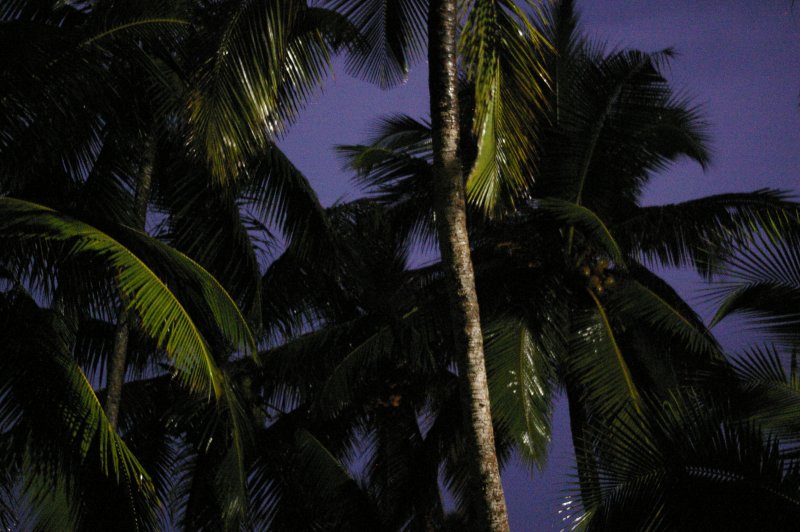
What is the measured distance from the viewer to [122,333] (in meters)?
10.1

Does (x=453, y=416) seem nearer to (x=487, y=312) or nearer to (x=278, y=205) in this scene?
(x=487, y=312)

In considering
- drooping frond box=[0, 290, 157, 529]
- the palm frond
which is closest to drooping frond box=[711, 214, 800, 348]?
the palm frond

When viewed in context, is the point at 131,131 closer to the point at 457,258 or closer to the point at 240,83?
the point at 240,83

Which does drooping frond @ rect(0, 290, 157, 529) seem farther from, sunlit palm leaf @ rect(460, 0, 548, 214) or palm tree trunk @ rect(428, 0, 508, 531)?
sunlit palm leaf @ rect(460, 0, 548, 214)

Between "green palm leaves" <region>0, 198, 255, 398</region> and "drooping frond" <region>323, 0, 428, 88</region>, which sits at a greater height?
"drooping frond" <region>323, 0, 428, 88</region>

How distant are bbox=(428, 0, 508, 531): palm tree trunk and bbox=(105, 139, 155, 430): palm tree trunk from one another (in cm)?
371

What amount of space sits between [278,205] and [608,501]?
6.72 meters

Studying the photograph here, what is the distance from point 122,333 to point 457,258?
4.48 meters

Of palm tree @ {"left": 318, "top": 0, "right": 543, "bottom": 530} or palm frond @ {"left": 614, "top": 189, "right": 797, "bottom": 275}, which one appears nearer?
palm tree @ {"left": 318, "top": 0, "right": 543, "bottom": 530}

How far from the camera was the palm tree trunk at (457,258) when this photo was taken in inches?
268

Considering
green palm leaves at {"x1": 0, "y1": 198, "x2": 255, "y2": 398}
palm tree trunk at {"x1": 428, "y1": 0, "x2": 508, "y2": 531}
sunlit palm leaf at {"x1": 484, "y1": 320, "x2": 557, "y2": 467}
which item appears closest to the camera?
palm tree trunk at {"x1": 428, "y1": 0, "x2": 508, "y2": 531}

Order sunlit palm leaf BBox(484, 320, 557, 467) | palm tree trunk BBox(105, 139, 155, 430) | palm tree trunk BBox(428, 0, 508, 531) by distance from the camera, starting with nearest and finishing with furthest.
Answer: palm tree trunk BBox(428, 0, 508, 531) < palm tree trunk BBox(105, 139, 155, 430) < sunlit palm leaf BBox(484, 320, 557, 467)

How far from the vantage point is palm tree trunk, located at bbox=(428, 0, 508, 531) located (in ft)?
22.3

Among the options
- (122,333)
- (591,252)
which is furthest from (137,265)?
(591,252)
